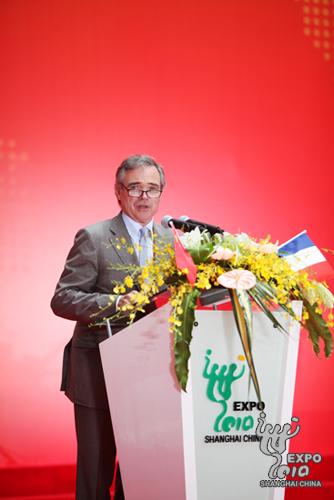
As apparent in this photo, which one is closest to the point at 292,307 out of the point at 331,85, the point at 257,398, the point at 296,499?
the point at 257,398

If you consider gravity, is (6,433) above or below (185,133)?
below

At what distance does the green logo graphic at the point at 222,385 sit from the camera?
6.24 ft

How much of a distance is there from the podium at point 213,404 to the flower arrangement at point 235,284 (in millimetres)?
59

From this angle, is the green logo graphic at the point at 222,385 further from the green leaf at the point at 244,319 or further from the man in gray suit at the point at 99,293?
the man in gray suit at the point at 99,293

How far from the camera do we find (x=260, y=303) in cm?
184

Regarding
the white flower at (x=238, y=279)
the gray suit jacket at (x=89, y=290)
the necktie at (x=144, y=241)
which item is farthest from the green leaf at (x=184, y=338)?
the necktie at (x=144, y=241)

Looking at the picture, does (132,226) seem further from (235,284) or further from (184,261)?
(235,284)

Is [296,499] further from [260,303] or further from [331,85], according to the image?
[331,85]

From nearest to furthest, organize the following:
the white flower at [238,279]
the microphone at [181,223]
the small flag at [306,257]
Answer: the white flower at [238,279] < the small flag at [306,257] < the microphone at [181,223]

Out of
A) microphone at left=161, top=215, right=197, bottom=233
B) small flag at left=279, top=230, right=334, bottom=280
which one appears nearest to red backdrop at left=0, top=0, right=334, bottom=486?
microphone at left=161, top=215, right=197, bottom=233

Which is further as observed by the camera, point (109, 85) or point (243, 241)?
point (109, 85)

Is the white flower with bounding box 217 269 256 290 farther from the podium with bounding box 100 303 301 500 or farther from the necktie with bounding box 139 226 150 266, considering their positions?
the necktie with bounding box 139 226 150 266

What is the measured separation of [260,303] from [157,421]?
1.56ft

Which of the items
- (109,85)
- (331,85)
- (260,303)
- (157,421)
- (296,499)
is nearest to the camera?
(260,303)
